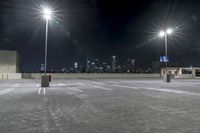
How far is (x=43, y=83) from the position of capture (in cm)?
2027

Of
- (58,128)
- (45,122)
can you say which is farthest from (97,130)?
(45,122)

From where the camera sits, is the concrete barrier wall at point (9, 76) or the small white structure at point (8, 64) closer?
the concrete barrier wall at point (9, 76)

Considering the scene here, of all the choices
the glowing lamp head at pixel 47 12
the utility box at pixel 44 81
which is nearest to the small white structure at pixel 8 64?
the utility box at pixel 44 81

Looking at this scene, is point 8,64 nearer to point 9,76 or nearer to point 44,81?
point 9,76

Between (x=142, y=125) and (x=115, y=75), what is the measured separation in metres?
50.1

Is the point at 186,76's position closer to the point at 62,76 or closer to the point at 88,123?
the point at 62,76

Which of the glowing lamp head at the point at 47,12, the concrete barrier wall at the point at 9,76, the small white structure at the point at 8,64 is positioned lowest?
the concrete barrier wall at the point at 9,76

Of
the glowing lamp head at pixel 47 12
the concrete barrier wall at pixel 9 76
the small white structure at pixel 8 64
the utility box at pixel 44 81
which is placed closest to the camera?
the glowing lamp head at pixel 47 12

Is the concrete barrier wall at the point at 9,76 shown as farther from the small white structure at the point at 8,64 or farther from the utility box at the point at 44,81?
the utility box at the point at 44,81

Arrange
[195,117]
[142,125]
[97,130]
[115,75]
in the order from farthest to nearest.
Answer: [115,75]
[195,117]
[142,125]
[97,130]

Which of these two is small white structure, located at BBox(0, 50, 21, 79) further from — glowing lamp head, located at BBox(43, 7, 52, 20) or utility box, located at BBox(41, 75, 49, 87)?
glowing lamp head, located at BBox(43, 7, 52, 20)

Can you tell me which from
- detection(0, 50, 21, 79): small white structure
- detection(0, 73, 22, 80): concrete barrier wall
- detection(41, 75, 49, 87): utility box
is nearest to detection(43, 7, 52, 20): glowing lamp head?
Answer: detection(41, 75, 49, 87): utility box

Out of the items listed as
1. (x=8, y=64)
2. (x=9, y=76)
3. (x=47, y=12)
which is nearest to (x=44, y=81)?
(x=47, y=12)

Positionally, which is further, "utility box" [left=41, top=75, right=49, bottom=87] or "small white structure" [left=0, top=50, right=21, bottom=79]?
"small white structure" [left=0, top=50, right=21, bottom=79]
